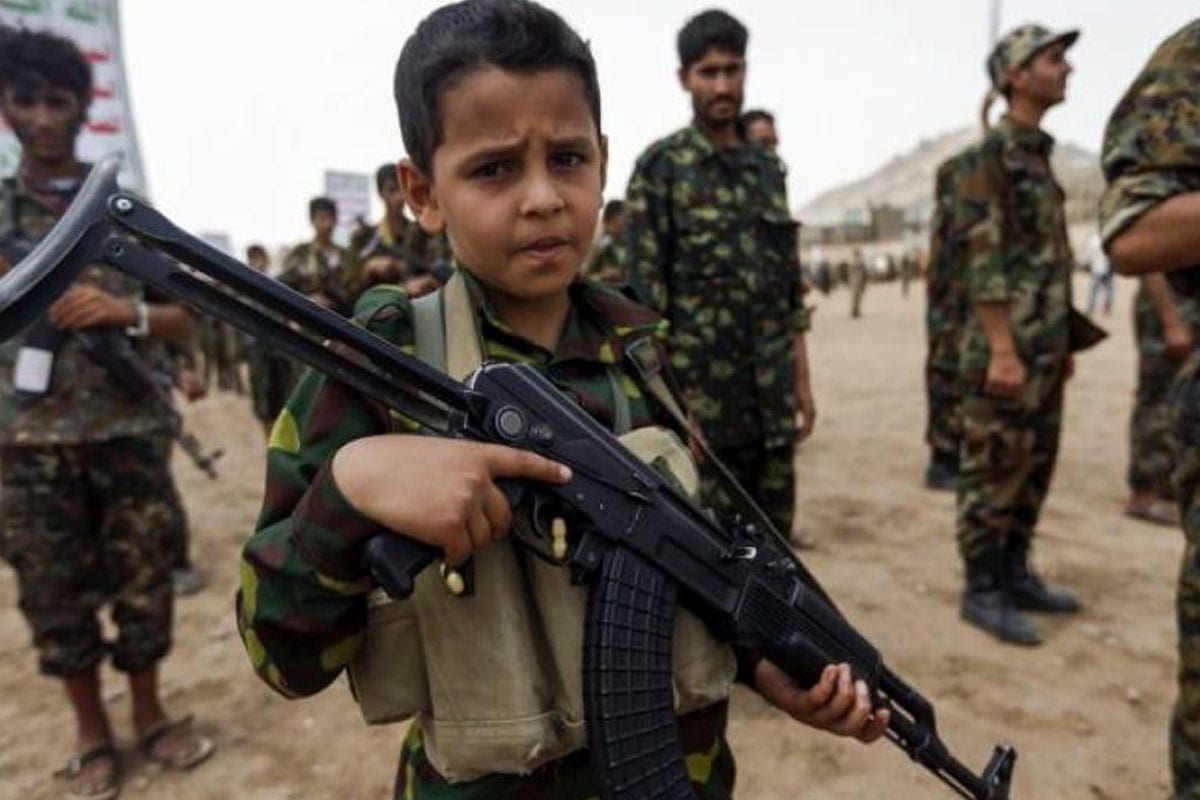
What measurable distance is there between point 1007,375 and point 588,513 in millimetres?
2467

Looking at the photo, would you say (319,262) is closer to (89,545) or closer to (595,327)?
(89,545)

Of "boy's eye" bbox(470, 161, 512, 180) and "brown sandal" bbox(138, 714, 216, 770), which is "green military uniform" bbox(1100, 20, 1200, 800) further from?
"brown sandal" bbox(138, 714, 216, 770)

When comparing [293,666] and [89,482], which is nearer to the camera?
[293,666]

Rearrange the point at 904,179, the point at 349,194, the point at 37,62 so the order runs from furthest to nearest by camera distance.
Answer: the point at 904,179
the point at 349,194
the point at 37,62

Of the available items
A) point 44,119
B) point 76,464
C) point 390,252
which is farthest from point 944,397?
point 44,119

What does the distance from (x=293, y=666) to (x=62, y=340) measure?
1851 mm

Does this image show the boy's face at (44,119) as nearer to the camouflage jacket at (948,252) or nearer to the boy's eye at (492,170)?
the boy's eye at (492,170)

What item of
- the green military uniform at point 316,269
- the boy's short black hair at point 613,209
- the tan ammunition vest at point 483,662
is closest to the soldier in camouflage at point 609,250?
the boy's short black hair at point 613,209

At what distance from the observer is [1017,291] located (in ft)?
9.79

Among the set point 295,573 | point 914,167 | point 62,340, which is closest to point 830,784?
point 295,573

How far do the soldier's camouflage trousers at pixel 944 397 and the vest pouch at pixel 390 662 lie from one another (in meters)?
4.55

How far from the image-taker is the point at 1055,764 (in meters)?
2.37

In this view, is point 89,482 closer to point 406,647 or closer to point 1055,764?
point 406,647

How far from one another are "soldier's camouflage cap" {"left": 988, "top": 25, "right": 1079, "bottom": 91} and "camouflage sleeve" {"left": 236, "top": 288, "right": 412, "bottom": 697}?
2852 millimetres
